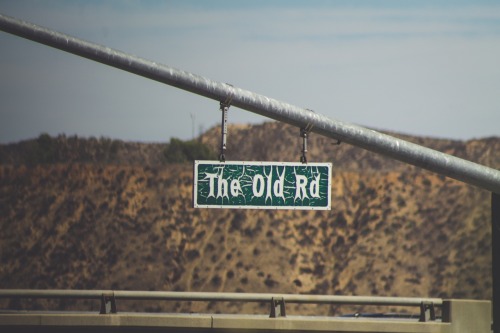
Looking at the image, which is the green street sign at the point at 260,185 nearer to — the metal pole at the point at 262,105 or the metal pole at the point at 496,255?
the metal pole at the point at 262,105

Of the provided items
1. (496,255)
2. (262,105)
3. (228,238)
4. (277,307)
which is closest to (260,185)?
(262,105)

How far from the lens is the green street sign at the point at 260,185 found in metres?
12.2

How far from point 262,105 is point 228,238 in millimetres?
56482

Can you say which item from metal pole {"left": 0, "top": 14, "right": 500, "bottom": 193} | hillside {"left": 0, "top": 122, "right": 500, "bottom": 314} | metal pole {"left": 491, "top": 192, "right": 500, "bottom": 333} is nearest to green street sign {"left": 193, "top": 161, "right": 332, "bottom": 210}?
metal pole {"left": 0, "top": 14, "right": 500, "bottom": 193}

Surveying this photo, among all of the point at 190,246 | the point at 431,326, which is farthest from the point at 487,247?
the point at 431,326

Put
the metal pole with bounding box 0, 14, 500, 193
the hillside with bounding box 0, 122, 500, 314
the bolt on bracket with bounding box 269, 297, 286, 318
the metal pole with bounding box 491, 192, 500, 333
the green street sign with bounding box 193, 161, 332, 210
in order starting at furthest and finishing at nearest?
the hillside with bounding box 0, 122, 500, 314 → the bolt on bracket with bounding box 269, 297, 286, 318 → the metal pole with bounding box 491, 192, 500, 333 → the green street sign with bounding box 193, 161, 332, 210 → the metal pole with bounding box 0, 14, 500, 193

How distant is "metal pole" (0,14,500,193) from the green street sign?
0.77m

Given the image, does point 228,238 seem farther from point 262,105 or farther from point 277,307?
point 262,105

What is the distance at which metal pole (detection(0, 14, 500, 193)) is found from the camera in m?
11.2

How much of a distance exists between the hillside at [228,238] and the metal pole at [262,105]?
153ft

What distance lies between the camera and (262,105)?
1134cm

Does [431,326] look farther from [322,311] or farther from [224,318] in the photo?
[322,311]

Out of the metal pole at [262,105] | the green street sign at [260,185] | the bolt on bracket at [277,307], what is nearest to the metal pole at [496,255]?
the metal pole at [262,105]

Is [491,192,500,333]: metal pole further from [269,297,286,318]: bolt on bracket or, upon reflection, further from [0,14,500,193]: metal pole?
[269,297,286,318]: bolt on bracket
